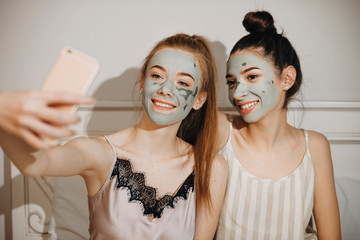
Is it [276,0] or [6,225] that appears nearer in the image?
[276,0]

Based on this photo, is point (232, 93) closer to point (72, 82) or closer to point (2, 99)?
point (72, 82)

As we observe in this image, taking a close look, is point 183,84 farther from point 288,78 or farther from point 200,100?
point 288,78

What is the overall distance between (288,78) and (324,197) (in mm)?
555

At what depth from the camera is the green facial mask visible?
3.67 feet

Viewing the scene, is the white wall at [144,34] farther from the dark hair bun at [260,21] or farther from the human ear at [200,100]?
the human ear at [200,100]

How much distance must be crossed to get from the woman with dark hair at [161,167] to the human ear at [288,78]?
1.02 feet

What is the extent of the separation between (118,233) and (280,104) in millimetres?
847

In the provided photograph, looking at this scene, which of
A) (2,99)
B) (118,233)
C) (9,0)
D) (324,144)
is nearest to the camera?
(2,99)

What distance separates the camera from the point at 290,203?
47.3 inches

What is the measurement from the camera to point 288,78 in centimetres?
120

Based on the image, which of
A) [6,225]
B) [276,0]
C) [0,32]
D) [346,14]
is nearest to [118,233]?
[6,225]

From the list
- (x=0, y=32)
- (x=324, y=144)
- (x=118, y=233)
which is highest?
(x=0, y=32)

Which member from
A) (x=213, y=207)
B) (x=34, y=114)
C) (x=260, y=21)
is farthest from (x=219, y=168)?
(x=34, y=114)

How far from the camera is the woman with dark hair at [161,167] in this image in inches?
37.8
